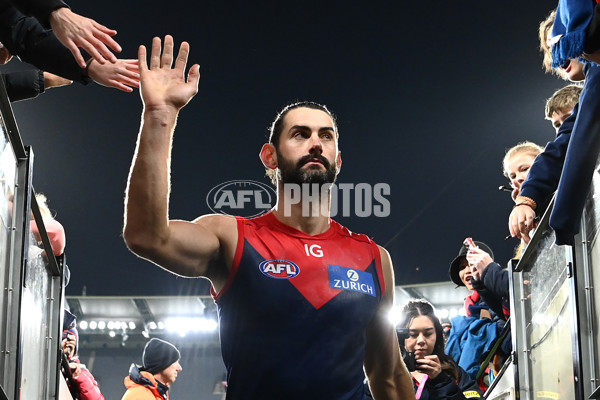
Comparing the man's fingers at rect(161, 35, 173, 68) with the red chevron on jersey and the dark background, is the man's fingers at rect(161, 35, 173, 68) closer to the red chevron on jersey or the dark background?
the red chevron on jersey

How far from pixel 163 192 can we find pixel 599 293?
1289mm

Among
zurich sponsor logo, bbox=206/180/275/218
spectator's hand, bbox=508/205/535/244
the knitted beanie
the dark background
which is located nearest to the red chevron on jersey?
spectator's hand, bbox=508/205/535/244

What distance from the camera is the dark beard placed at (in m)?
2.97

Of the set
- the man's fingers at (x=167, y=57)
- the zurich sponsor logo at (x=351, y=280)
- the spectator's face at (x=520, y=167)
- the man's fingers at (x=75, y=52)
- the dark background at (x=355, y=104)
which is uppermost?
the dark background at (x=355, y=104)

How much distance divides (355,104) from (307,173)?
12.8 metres

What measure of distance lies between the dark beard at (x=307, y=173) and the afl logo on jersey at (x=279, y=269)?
0.29 meters

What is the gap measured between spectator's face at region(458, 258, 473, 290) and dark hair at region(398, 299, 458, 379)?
569mm

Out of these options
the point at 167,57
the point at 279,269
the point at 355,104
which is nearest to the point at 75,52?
the point at 167,57

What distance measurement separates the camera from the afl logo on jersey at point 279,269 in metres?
2.82

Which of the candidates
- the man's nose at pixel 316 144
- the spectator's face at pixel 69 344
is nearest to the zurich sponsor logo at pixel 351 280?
the man's nose at pixel 316 144

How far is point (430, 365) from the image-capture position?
427 cm

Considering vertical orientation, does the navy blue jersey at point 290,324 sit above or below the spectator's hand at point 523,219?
below

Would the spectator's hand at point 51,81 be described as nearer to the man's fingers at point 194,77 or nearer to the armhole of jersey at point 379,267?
the man's fingers at point 194,77

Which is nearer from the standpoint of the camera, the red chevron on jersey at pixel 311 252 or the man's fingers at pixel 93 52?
the red chevron on jersey at pixel 311 252
